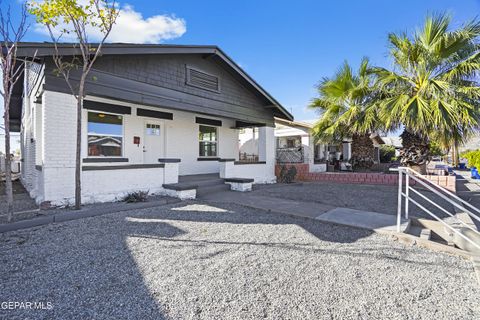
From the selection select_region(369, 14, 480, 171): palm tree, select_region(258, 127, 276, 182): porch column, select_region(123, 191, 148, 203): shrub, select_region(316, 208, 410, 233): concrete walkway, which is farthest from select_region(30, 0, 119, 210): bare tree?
select_region(369, 14, 480, 171): palm tree

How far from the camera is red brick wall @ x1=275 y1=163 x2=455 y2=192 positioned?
8.74 metres

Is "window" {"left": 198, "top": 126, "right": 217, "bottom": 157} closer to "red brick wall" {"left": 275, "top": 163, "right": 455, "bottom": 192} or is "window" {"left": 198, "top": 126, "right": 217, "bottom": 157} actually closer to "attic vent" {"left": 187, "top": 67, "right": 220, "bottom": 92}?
"attic vent" {"left": 187, "top": 67, "right": 220, "bottom": 92}

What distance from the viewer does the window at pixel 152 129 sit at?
9.10m

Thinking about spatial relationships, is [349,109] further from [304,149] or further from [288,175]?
[288,175]

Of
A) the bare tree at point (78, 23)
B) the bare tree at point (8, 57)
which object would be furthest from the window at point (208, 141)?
the bare tree at point (8, 57)

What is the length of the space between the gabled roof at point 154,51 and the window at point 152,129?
298cm

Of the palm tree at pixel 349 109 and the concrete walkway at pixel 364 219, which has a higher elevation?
the palm tree at pixel 349 109

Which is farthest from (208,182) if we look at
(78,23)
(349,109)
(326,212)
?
(349,109)

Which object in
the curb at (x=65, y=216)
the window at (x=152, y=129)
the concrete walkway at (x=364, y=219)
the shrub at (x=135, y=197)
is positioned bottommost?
the concrete walkway at (x=364, y=219)

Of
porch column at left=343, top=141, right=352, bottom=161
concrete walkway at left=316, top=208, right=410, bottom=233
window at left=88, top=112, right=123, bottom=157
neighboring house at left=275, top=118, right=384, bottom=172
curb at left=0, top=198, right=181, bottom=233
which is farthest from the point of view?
porch column at left=343, top=141, right=352, bottom=161

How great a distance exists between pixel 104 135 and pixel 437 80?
1135 cm

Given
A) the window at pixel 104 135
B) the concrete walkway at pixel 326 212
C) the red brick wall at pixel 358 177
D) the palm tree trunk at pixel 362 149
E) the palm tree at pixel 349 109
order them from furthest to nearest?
the palm tree trunk at pixel 362 149 < the palm tree at pixel 349 109 < the red brick wall at pixel 358 177 < the window at pixel 104 135 < the concrete walkway at pixel 326 212

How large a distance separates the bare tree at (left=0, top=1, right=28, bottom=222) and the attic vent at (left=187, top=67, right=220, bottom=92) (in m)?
4.46

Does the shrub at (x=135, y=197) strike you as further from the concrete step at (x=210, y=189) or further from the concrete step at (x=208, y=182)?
the concrete step at (x=208, y=182)
